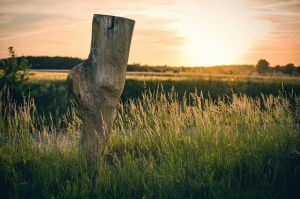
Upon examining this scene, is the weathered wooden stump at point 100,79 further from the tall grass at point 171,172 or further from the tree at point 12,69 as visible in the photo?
the tree at point 12,69

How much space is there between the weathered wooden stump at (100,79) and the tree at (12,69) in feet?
20.6

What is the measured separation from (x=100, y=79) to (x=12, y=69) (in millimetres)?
6603

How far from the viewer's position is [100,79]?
159 inches

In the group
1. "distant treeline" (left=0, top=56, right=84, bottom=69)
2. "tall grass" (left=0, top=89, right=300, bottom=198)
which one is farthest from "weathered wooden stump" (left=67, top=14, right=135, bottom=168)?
"distant treeline" (left=0, top=56, right=84, bottom=69)

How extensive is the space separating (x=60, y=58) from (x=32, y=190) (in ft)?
125

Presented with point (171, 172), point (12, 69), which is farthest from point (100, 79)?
point (12, 69)

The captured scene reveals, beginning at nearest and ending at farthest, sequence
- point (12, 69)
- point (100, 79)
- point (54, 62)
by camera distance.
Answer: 1. point (100, 79)
2. point (12, 69)
3. point (54, 62)

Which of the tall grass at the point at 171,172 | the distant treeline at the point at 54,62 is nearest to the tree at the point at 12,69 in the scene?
the tall grass at the point at 171,172

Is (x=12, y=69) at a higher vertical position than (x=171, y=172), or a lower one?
higher

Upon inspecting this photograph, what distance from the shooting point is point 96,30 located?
403 cm

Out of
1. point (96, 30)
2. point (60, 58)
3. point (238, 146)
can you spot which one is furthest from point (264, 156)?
point (60, 58)

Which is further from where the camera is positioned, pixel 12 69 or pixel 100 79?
pixel 12 69

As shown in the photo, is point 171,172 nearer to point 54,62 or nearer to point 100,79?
point 100,79

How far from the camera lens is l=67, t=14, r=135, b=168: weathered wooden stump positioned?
4.00m
